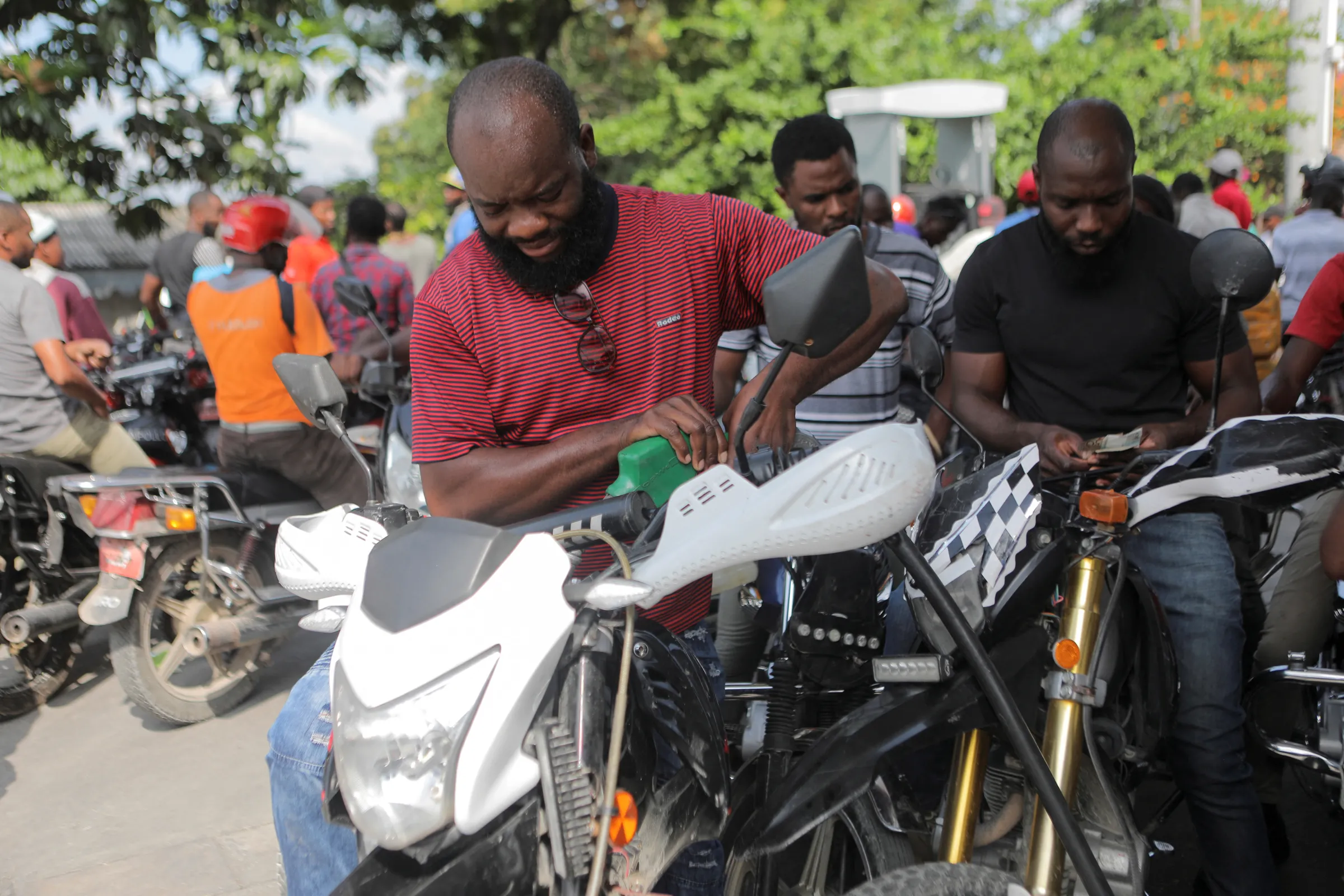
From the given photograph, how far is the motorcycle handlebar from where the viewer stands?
173 centimetres

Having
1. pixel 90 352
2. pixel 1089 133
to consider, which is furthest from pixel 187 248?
pixel 1089 133

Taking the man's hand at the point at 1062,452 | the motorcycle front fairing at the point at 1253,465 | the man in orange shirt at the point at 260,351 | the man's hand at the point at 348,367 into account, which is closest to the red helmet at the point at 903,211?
the man's hand at the point at 348,367

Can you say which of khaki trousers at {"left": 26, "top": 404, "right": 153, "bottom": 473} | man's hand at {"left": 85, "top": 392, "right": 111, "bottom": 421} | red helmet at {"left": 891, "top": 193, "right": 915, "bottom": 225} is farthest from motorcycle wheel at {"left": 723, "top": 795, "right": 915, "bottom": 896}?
red helmet at {"left": 891, "top": 193, "right": 915, "bottom": 225}

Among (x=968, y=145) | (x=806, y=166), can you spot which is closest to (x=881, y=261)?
(x=806, y=166)

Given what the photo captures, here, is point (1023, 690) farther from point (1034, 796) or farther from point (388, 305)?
point (388, 305)

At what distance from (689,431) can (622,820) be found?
1.98ft

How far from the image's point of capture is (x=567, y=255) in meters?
2.16

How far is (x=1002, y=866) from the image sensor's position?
2.24 metres

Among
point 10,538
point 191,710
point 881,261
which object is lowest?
point 191,710

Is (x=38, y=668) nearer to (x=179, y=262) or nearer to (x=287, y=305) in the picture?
(x=287, y=305)

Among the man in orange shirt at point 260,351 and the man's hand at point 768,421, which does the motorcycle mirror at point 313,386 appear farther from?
the man in orange shirt at point 260,351

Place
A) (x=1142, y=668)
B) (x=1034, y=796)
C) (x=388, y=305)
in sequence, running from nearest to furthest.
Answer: (x=1034, y=796) → (x=1142, y=668) → (x=388, y=305)

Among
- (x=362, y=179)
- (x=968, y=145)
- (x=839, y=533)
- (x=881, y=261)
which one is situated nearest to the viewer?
(x=839, y=533)

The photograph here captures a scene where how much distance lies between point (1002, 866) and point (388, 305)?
5.38 metres
